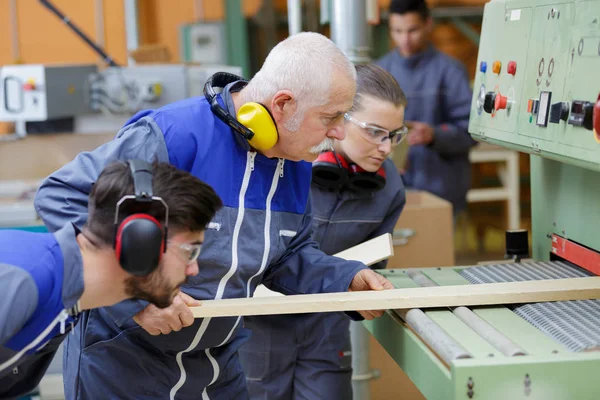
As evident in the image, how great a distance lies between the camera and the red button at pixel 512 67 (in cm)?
186

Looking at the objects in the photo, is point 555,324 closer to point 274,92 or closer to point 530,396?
point 530,396

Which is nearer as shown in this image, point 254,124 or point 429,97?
point 254,124

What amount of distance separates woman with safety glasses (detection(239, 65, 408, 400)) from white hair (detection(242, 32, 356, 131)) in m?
0.47

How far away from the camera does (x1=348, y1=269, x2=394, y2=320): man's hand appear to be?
173 centimetres

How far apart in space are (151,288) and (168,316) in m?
0.25

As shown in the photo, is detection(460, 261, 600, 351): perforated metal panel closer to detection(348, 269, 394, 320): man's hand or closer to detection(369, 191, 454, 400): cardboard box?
detection(348, 269, 394, 320): man's hand

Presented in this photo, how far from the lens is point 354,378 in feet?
8.42

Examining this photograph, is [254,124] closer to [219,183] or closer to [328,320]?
[219,183]

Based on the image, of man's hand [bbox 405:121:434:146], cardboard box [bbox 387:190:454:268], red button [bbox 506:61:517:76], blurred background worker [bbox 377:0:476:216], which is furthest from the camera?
blurred background worker [bbox 377:0:476:216]

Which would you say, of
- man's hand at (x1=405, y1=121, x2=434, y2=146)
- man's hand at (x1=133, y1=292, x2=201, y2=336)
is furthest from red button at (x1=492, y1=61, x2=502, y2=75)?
man's hand at (x1=405, y1=121, x2=434, y2=146)

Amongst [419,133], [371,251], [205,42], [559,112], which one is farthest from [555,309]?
[205,42]

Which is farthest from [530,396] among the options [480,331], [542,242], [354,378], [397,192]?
A: [354,378]

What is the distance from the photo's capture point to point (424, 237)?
3164 mm

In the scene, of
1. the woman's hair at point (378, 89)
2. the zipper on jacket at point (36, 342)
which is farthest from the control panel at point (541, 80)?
the zipper on jacket at point (36, 342)
